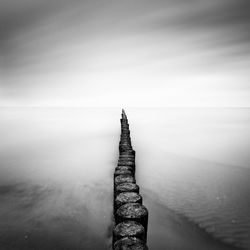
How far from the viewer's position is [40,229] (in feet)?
12.3

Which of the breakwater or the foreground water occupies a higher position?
the breakwater

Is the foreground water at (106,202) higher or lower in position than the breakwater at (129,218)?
lower

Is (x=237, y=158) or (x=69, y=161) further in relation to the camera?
(x=237, y=158)

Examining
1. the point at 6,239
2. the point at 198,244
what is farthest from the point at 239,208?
the point at 6,239

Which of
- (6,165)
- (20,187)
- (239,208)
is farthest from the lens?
(6,165)

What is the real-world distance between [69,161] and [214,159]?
598 cm

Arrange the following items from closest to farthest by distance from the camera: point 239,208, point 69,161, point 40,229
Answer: point 40,229 < point 239,208 < point 69,161

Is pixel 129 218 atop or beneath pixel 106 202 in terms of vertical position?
atop

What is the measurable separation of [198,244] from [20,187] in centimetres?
446

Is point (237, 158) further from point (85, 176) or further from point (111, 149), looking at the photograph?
point (85, 176)

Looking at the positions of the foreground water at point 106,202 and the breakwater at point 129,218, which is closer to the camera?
the breakwater at point 129,218

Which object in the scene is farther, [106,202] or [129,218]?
[106,202]

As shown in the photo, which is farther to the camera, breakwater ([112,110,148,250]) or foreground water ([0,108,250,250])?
foreground water ([0,108,250,250])

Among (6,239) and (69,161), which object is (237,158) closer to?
(69,161)
